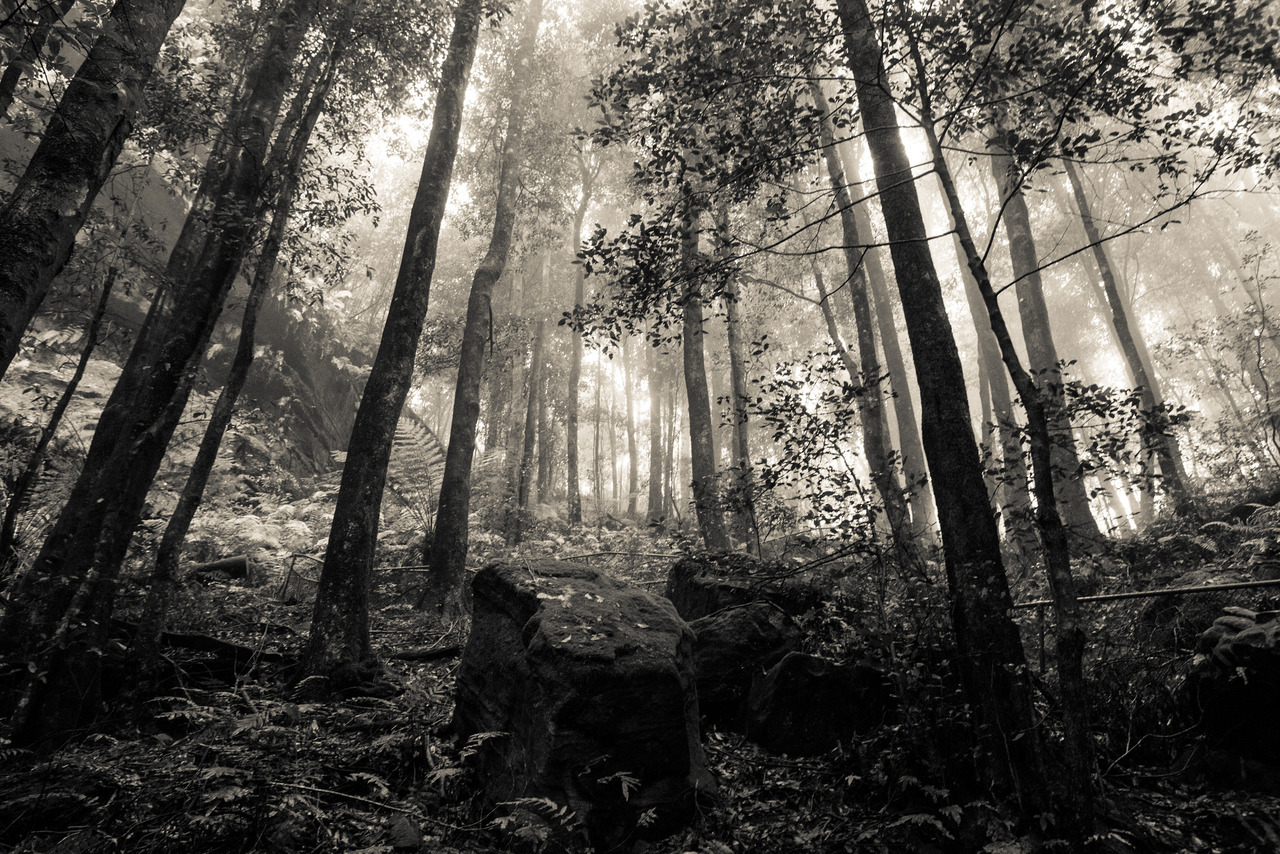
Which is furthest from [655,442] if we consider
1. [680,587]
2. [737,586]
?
[737,586]

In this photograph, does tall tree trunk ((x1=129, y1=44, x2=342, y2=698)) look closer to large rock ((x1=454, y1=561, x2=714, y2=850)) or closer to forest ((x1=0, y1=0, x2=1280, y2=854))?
forest ((x1=0, y1=0, x2=1280, y2=854))

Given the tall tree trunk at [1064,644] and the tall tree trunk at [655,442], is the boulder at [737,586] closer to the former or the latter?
the tall tree trunk at [1064,644]

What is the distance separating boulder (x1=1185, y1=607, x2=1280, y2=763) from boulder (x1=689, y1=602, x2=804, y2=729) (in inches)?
114

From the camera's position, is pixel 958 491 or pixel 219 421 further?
pixel 219 421

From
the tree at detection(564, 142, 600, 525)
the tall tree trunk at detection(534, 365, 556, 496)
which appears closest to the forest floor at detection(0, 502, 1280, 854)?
the tree at detection(564, 142, 600, 525)

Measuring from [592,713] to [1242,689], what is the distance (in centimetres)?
452

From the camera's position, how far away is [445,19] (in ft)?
30.4

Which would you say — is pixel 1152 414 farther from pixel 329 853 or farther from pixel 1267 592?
pixel 329 853

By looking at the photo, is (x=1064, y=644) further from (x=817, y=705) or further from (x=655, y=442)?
(x=655, y=442)

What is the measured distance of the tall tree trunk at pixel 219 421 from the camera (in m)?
5.35

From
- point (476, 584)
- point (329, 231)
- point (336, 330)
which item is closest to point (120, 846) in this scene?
point (476, 584)

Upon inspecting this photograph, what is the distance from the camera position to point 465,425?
391 inches

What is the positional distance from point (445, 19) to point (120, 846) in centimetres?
1059

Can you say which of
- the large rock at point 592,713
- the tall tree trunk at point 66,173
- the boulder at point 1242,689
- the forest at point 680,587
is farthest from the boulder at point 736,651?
the tall tree trunk at point 66,173
